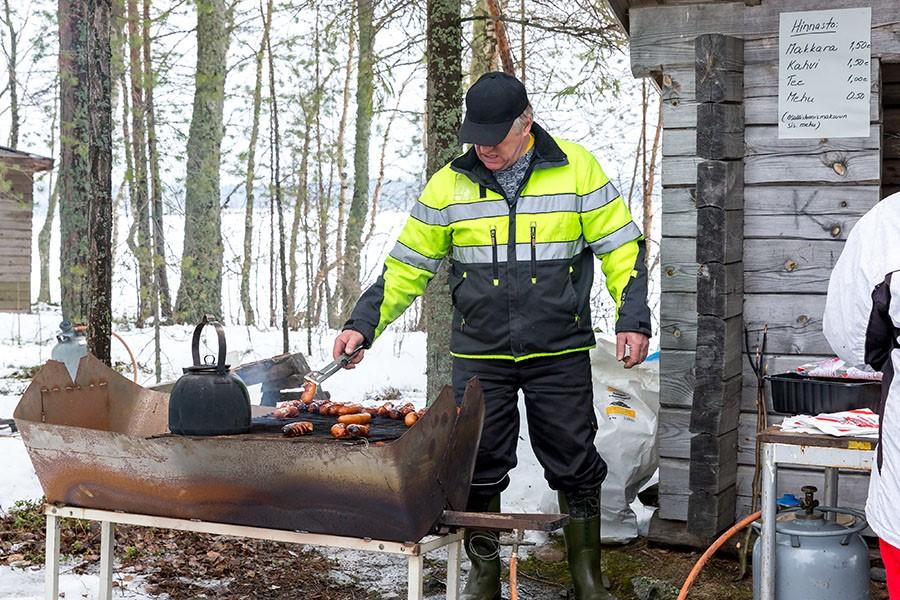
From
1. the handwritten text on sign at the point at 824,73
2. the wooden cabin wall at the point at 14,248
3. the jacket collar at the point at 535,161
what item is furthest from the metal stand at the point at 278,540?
the wooden cabin wall at the point at 14,248

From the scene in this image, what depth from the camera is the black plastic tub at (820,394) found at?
3729mm

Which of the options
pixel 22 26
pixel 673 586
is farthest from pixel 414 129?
pixel 673 586

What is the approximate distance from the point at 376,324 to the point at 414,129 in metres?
12.6

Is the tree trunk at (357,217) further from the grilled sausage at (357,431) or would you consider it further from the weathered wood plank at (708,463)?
the grilled sausage at (357,431)

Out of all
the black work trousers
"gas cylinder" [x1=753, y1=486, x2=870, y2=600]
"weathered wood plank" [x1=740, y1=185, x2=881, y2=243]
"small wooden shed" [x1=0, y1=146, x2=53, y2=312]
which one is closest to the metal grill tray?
the black work trousers

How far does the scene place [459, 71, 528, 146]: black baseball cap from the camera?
376 centimetres

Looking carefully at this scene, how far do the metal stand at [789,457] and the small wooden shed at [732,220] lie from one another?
1262 millimetres

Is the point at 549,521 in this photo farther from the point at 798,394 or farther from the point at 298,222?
the point at 298,222

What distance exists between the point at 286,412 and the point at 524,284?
103cm

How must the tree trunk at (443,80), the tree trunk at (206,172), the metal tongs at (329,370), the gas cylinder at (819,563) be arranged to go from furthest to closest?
the tree trunk at (206,172) < the tree trunk at (443,80) < the metal tongs at (329,370) < the gas cylinder at (819,563)

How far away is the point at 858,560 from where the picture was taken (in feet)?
11.3

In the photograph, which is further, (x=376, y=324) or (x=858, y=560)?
(x=376, y=324)

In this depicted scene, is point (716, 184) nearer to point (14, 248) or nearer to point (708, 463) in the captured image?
point (708, 463)

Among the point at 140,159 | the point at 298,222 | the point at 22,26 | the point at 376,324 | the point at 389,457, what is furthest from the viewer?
the point at 22,26
